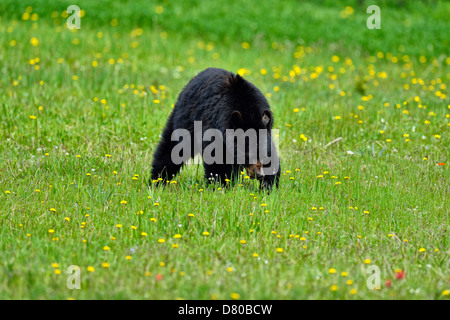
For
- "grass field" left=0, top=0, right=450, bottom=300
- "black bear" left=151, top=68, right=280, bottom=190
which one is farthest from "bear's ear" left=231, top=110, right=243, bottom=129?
"grass field" left=0, top=0, right=450, bottom=300

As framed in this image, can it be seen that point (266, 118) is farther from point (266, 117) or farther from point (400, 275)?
point (400, 275)

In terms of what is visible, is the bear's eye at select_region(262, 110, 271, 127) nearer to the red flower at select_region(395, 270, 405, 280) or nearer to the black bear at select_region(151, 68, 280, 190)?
the black bear at select_region(151, 68, 280, 190)

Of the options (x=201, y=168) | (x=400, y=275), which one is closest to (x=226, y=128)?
(x=201, y=168)

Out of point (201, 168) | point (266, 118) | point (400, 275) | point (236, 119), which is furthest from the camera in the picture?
point (201, 168)

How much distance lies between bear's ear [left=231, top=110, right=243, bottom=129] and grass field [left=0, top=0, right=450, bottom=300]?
0.60m

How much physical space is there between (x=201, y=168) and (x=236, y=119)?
1.53 m

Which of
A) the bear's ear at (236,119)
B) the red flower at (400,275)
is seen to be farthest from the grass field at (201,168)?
the bear's ear at (236,119)

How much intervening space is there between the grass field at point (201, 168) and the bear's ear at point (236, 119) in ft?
1.96

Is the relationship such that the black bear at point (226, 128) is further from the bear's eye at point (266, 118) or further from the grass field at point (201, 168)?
the grass field at point (201, 168)

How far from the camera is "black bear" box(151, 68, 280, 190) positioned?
17.2 ft

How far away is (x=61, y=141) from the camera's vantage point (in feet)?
22.5

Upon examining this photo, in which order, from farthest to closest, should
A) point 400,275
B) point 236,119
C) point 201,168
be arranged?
1. point 201,168
2. point 236,119
3. point 400,275

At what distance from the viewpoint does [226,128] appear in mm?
5266
